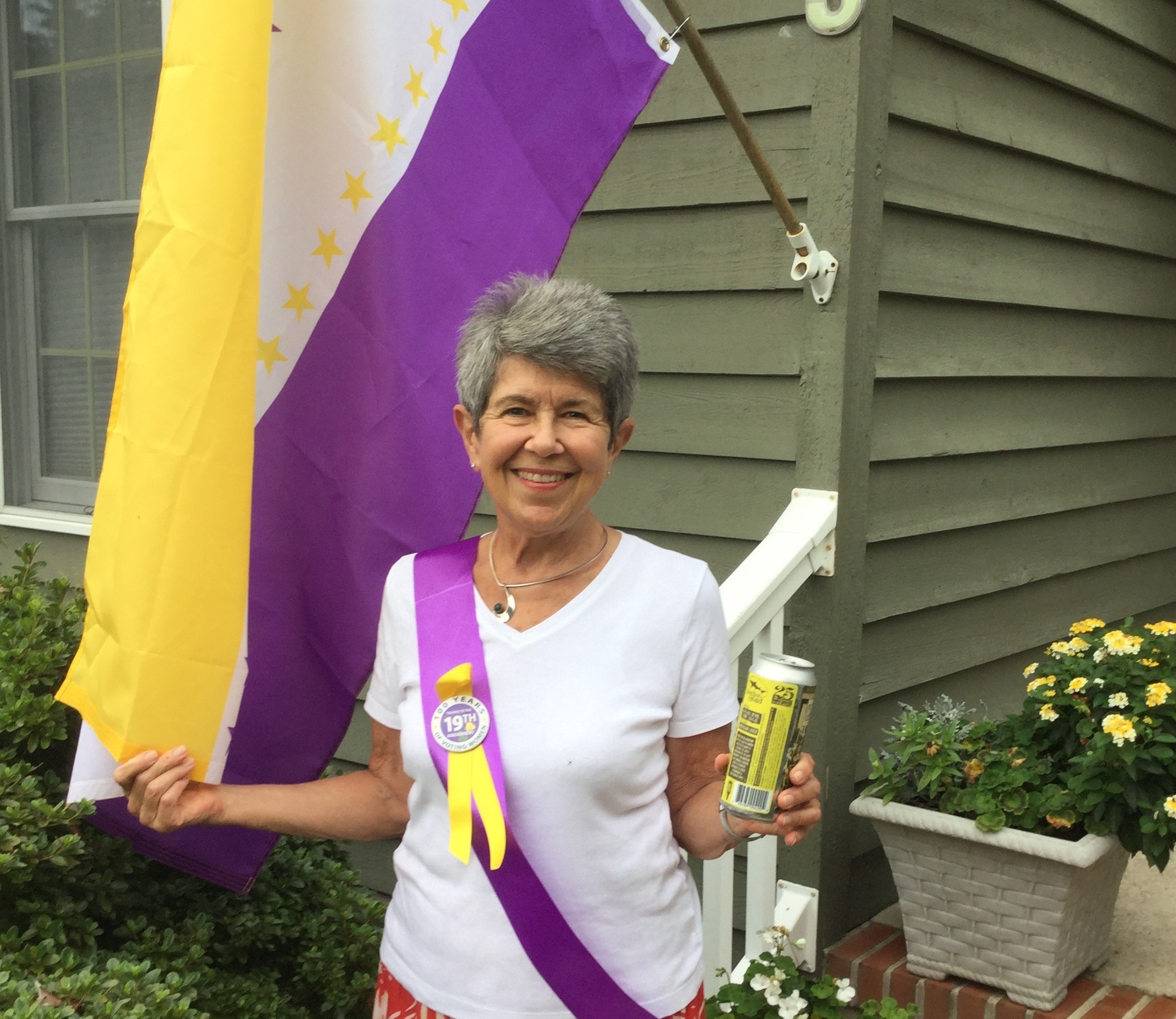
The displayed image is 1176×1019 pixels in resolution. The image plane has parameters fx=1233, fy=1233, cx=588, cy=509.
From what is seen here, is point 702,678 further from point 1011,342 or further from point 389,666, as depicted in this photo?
point 1011,342

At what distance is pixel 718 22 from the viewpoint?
9.34ft

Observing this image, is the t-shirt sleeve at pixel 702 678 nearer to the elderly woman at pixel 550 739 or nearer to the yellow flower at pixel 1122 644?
the elderly woman at pixel 550 739

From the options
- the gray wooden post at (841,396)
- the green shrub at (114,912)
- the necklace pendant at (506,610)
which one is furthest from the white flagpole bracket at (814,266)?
the green shrub at (114,912)

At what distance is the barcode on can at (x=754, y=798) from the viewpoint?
1450 mm

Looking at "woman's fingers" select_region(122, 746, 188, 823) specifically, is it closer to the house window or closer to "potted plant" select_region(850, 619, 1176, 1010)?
"potted plant" select_region(850, 619, 1176, 1010)

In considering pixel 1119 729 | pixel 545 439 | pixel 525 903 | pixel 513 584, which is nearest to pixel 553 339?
pixel 545 439

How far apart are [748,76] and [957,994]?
6.85ft

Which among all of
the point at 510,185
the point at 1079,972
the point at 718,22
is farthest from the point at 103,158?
the point at 1079,972

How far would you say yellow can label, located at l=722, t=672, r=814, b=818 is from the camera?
1438mm

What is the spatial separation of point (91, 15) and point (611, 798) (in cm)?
366

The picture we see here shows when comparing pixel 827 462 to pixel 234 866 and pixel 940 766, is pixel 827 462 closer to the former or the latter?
pixel 940 766

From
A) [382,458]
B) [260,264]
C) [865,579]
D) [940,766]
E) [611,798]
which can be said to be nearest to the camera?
[611,798]

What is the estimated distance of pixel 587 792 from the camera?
157 centimetres

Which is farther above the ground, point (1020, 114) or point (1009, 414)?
point (1020, 114)
